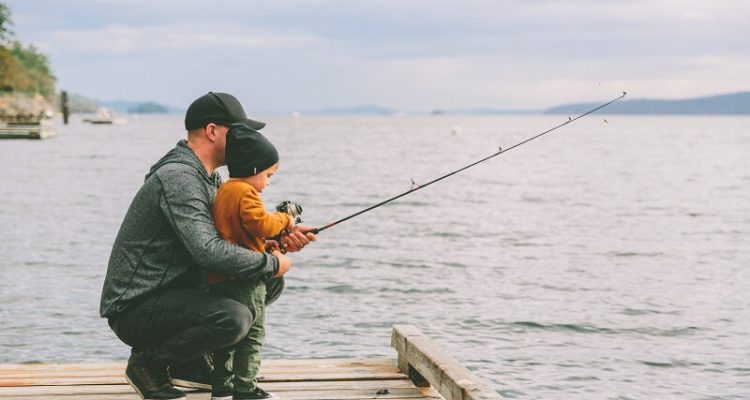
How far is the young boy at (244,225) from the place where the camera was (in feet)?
13.8

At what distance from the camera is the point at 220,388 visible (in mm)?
4539

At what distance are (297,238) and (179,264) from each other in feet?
1.94

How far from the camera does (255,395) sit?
4637mm

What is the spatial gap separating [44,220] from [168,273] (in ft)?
60.2

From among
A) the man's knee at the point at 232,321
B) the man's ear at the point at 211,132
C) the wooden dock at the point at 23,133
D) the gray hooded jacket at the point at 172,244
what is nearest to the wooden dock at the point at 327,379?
the man's knee at the point at 232,321

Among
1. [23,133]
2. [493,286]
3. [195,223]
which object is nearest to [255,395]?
[195,223]

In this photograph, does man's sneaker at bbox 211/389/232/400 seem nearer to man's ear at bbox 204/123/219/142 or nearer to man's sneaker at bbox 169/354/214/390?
man's sneaker at bbox 169/354/214/390

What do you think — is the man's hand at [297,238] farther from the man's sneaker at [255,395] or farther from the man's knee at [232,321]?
the man's sneaker at [255,395]

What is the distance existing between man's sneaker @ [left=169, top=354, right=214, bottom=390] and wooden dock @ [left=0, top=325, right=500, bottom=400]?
0.06m

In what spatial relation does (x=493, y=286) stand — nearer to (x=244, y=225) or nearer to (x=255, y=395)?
(x=255, y=395)

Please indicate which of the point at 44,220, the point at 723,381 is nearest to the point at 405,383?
the point at 723,381

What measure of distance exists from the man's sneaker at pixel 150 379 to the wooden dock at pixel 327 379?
0.17 metres

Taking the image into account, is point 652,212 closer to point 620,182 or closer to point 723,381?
point 620,182

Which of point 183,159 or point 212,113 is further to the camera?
point 212,113
